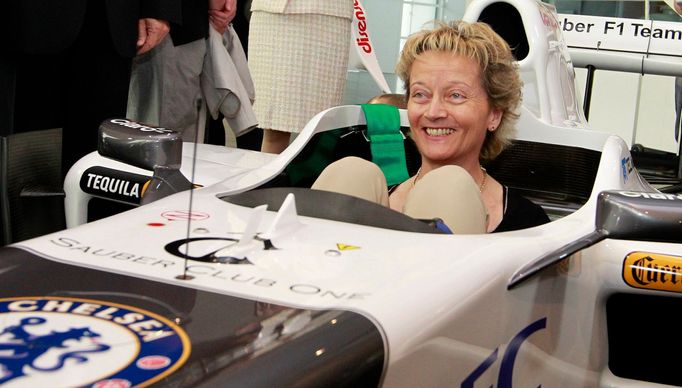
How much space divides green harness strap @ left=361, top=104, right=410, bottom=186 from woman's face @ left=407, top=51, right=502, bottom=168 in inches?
9.7

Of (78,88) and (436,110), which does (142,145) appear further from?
(78,88)

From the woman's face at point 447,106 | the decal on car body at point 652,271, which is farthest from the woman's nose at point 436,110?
the decal on car body at point 652,271

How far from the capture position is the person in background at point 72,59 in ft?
9.12

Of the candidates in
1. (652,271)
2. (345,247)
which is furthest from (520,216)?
(345,247)

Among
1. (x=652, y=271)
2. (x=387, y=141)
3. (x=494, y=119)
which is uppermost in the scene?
(x=494, y=119)

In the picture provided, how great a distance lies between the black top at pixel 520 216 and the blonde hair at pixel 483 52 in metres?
0.33

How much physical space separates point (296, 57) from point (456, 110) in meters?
1.77

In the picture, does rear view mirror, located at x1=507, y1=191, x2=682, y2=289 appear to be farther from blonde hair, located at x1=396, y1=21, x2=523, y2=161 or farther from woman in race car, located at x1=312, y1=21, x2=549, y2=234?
blonde hair, located at x1=396, y1=21, x2=523, y2=161

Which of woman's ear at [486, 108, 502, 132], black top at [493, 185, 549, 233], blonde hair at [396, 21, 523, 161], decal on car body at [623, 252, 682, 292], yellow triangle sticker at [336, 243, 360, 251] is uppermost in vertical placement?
blonde hair at [396, 21, 523, 161]

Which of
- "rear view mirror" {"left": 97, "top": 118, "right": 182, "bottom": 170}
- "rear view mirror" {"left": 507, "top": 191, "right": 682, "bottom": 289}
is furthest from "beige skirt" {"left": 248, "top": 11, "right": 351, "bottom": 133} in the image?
"rear view mirror" {"left": 507, "top": 191, "right": 682, "bottom": 289}

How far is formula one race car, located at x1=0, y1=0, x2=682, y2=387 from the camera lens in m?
1.18

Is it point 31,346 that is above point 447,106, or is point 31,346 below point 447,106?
below

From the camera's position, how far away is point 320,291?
55.8 inches

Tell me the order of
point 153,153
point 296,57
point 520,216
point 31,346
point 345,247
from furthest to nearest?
1. point 296,57
2. point 520,216
3. point 153,153
4. point 345,247
5. point 31,346
